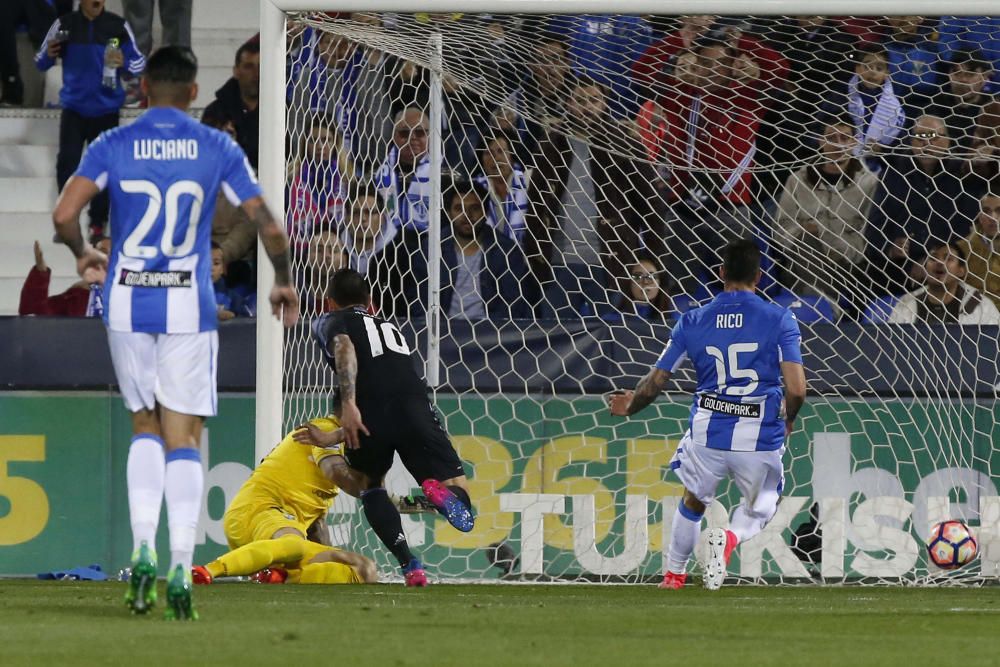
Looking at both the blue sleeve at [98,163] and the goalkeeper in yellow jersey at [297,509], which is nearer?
the blue sleeve at [98,163]

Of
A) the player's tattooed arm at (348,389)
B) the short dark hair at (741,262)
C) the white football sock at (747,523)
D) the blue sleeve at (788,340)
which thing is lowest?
the white football sock at (747,523)

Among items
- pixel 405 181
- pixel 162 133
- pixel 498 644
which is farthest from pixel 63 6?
pixel 498 644

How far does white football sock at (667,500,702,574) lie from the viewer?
838cm

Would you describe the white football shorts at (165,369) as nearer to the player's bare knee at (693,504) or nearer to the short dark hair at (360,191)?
the player's bare knee at (693,504)

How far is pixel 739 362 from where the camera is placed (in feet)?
26.8

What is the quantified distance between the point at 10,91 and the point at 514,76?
5449mm

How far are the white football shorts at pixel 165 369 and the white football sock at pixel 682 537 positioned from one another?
11.4 ft

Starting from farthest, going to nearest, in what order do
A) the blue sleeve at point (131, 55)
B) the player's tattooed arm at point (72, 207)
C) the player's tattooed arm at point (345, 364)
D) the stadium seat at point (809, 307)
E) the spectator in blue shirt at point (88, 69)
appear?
the blue sleeve at point (131, 55), the spectator in blue shirt at point (88, 69), the stadium seat at point (809, 307), the player's tattooed arm at point (345, 364), the player's tattooed arm at point (72, 207)

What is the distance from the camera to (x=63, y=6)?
1373 cm

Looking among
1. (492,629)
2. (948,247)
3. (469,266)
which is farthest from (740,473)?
(492,629)

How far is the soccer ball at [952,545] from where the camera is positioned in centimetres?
927

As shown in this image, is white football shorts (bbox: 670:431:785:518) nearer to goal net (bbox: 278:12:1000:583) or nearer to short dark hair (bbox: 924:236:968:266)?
goal net (bbox: 278:12:1000:583)

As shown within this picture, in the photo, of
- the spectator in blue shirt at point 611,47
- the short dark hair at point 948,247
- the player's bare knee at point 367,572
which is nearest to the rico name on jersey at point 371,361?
the player's bare knee at point 367,572

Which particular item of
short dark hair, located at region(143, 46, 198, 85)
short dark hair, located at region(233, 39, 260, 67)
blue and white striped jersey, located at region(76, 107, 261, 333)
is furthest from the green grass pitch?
short dark hair, located at region(233, 39, 260, 67)
